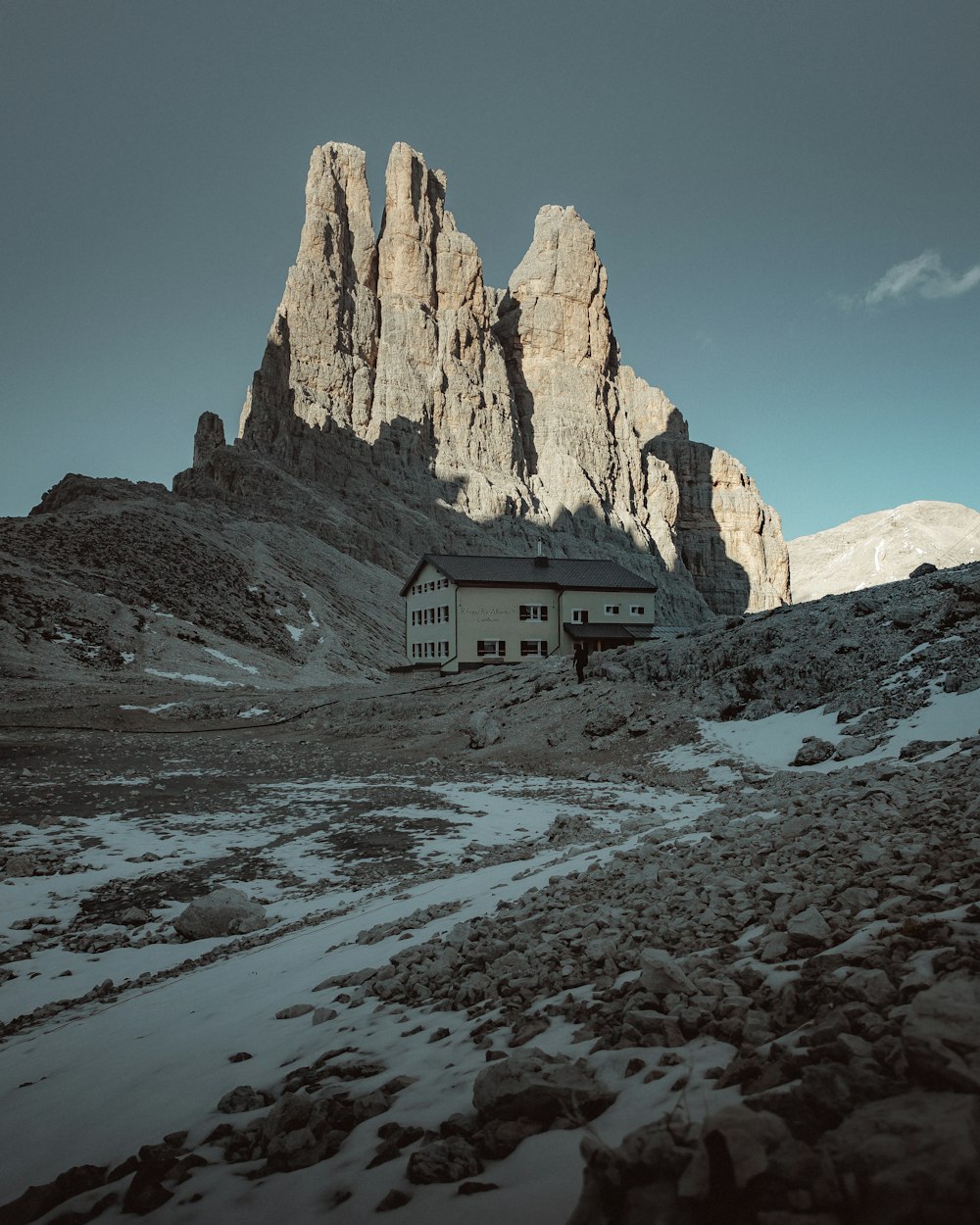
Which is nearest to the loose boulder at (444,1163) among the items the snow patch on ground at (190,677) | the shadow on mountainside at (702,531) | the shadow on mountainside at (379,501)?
the snow patch on ground at (190,677)

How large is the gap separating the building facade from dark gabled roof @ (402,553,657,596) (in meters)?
0.07

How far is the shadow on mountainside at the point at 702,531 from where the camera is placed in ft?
510

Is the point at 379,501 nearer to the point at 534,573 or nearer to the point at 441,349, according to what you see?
the point at 441,349

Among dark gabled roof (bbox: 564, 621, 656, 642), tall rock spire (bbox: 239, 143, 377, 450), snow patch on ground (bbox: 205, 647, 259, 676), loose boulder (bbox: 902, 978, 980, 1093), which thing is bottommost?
loose boulder (bbox: 902, 978, 980, 1093)

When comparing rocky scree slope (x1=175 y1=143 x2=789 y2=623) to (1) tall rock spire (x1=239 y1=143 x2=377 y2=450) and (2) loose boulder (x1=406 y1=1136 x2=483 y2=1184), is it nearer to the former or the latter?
(1) tall rock spire (x1=239 y1=143 x2=377 y2=450)

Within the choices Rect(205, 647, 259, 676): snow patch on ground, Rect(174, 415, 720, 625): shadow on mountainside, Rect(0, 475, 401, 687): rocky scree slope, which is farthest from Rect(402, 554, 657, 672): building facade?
Rect(174, 415, 720, 625): shadow on mountainside

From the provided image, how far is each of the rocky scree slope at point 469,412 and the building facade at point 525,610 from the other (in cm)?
5790

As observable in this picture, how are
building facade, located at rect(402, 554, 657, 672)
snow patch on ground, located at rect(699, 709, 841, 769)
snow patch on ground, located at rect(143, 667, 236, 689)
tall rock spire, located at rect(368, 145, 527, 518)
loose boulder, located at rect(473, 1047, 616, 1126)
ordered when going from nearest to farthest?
loose boulder, located at rect(473, 1047, 616, 1126) < snow patch on ground, located at rect(699, 709, 841, 769) < building facade, located at rect(402, 554, 657, 672) < snow patch on ground, located at rect(143, 667, 236, 689) < tall rock spire, located at rect(368, 145, 527, 518)

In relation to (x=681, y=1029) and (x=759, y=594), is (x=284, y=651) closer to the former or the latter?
(x=681, y=1029)

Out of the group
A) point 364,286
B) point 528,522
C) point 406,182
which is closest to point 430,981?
point 528,522

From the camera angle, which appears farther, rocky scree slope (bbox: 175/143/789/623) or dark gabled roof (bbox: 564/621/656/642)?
rocky scree slope (bbox: 175/143/789/623)

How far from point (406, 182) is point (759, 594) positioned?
109979 mm

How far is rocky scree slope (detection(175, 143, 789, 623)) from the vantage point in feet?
404

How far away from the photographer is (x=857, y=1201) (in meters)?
1.81
